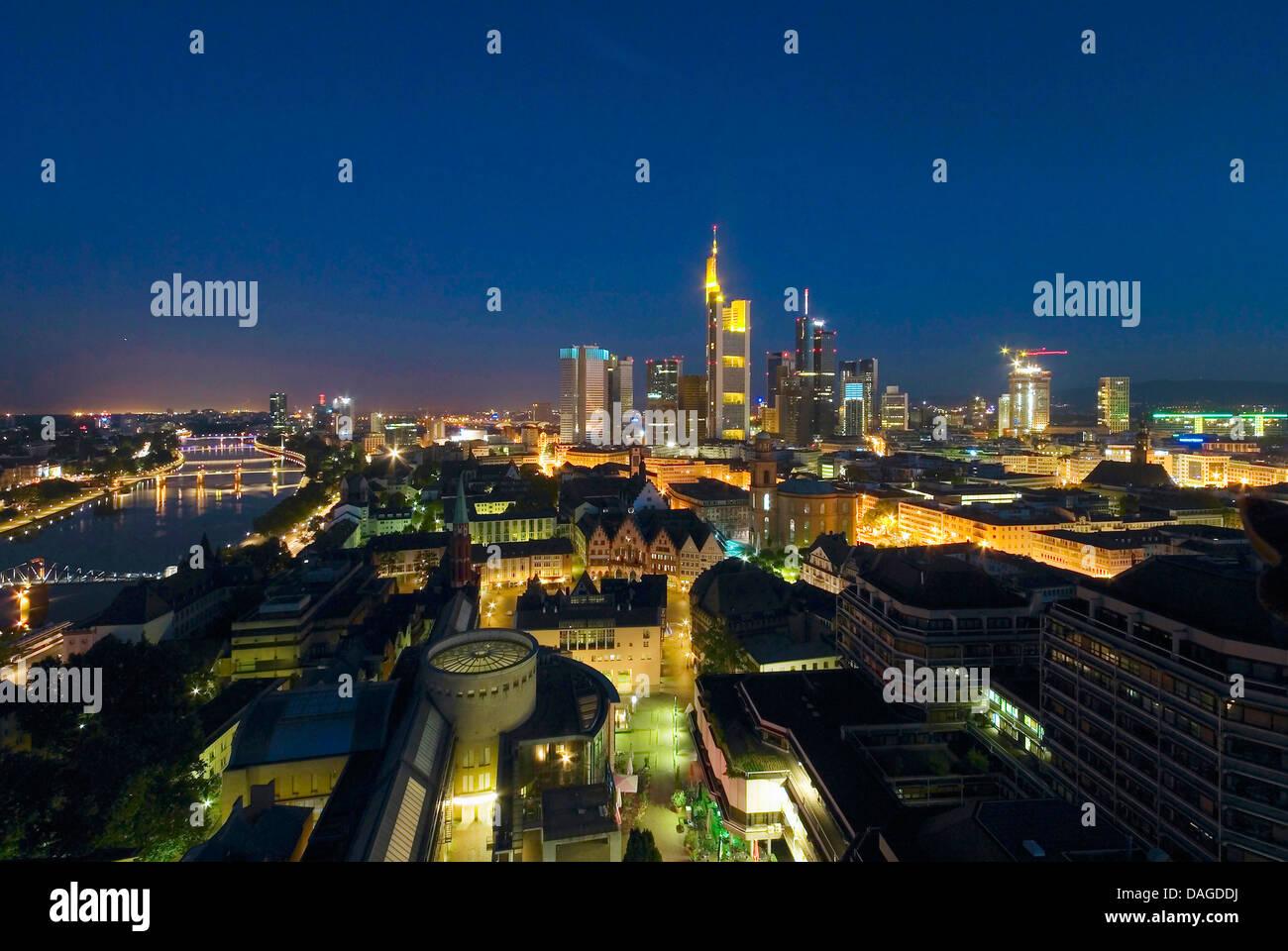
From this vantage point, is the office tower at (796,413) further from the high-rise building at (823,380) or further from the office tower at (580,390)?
the office tower at (580,390)

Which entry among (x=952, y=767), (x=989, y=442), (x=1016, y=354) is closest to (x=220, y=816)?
(x=952, y=767)

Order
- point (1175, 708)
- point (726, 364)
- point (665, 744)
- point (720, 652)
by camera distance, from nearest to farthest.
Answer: point (1175, 708), point (665, 744), point (720, 652), point (726, 364)

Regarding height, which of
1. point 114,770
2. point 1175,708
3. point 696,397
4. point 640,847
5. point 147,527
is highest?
point 696,397

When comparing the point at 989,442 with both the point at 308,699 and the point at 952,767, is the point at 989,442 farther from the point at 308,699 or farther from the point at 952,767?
the point at 308,699

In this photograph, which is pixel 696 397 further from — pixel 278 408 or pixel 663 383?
pixel 278 408

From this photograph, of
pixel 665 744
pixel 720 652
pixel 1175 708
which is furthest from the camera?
pixel 720 652

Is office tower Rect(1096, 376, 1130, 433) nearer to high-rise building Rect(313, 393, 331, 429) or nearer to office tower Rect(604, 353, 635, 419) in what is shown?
office tower Rect(604, 353, 635, 419)

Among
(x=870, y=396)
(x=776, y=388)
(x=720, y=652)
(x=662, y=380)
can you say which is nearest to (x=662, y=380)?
(x=662, y=380)
